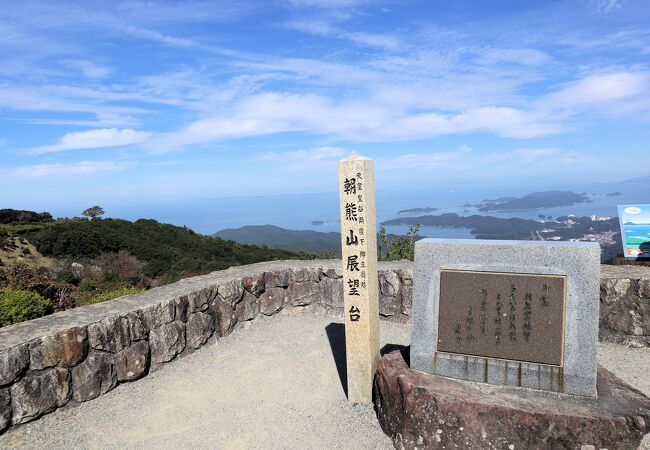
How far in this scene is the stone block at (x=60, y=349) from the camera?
4109 mm

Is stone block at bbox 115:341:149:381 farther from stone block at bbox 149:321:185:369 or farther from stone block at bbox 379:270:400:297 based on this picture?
stone block at bbox 379:270:400:297

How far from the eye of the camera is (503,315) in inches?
145

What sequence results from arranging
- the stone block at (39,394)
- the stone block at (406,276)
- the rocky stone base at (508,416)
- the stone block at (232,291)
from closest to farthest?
1. the rocky stone base at (508,416)
2. the stone block at (39,394)
3. the stone block at (232,291)
4. the stone block at (406,276)

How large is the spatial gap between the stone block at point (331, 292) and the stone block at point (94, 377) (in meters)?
3.39

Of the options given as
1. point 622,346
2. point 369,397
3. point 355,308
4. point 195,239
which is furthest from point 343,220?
point 195,239

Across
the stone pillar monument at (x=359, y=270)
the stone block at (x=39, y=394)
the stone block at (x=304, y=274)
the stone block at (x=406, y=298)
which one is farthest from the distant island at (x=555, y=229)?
the stone block at (x=39, y=394)

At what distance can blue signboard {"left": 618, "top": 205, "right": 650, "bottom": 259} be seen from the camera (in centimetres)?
649

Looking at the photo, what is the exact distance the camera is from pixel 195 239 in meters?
17.4

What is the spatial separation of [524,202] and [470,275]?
132 feet

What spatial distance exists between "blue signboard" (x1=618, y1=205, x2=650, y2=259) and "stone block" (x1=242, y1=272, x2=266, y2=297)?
5524 millimetres

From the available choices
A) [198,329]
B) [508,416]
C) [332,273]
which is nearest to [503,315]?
[508,416]

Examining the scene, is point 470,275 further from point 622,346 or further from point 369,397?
point 622,346

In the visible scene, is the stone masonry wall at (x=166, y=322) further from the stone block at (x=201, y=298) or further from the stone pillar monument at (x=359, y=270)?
the stone pillar monument at (x=359, y=270)

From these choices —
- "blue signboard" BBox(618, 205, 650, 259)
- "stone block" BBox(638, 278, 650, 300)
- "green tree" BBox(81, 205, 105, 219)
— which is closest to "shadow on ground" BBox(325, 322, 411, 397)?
"stone block" BBox(638, 278, 650, 300)
